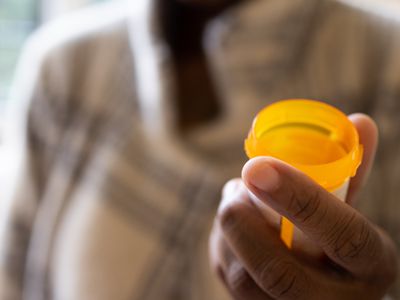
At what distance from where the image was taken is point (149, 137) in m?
0.74

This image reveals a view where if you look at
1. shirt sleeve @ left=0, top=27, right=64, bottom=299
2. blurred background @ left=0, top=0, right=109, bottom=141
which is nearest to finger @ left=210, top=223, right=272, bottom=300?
shirt sleeve @ left=0, top=27, right=64, bottom=299

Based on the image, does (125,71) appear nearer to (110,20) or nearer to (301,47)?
(110,20)

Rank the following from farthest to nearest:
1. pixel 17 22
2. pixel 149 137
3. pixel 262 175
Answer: pixel 17 22, pixel 149 137, pixel 262 175

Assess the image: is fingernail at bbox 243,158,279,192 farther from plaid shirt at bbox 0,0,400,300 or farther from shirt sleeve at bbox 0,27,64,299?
shirt sleeve at bbox 0,27,64,299

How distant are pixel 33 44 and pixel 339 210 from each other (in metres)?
0.69

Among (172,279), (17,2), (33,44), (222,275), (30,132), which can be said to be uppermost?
(17,2)

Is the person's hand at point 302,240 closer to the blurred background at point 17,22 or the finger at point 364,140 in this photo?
the finger at point 364,140

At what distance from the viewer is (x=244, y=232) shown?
0.31 meters

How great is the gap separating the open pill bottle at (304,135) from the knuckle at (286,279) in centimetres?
2

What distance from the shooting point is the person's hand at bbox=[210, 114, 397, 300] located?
0.26 metres

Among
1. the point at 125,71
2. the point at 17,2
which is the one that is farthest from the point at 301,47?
the point at 17,2

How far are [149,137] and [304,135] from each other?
444 millimetres

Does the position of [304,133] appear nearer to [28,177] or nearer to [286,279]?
[286,279]

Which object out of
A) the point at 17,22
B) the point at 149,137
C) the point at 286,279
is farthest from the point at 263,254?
the point at 17,22
